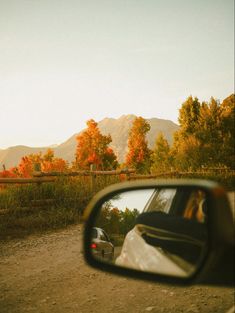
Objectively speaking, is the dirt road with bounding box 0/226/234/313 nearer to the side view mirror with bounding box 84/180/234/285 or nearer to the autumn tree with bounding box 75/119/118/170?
the side view mirror with bounding box 84/180/234/285

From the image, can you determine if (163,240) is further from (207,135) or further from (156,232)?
(207,135)

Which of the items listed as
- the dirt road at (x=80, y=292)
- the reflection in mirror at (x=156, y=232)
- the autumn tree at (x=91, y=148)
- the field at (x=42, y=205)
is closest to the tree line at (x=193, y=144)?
the autumn tree at (x=91, y=148)

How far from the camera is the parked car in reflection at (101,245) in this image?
1.48m

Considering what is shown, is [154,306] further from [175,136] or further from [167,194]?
[175,136]

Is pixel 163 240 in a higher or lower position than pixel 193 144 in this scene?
lower

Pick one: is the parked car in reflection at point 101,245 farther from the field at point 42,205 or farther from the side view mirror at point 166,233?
the field at point 42,205

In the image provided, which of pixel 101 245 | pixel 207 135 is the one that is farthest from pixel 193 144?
pixel 101 245

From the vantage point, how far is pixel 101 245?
62.4 inches

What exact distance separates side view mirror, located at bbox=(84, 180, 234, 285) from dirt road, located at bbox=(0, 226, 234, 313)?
8.00ft

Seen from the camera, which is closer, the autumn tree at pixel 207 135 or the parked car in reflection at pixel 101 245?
the parked car in reflection at pixel 101 245

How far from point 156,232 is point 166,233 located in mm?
113

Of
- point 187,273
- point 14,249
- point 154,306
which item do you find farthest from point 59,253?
point 187,273

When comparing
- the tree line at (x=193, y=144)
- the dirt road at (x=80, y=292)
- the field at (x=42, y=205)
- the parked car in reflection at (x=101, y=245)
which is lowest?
the dirt road at (x=80, y=292)

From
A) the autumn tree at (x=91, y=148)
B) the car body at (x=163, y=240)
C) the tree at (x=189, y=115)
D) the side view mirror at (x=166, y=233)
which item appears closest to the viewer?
the side view mirror at (x=166, y=233)
